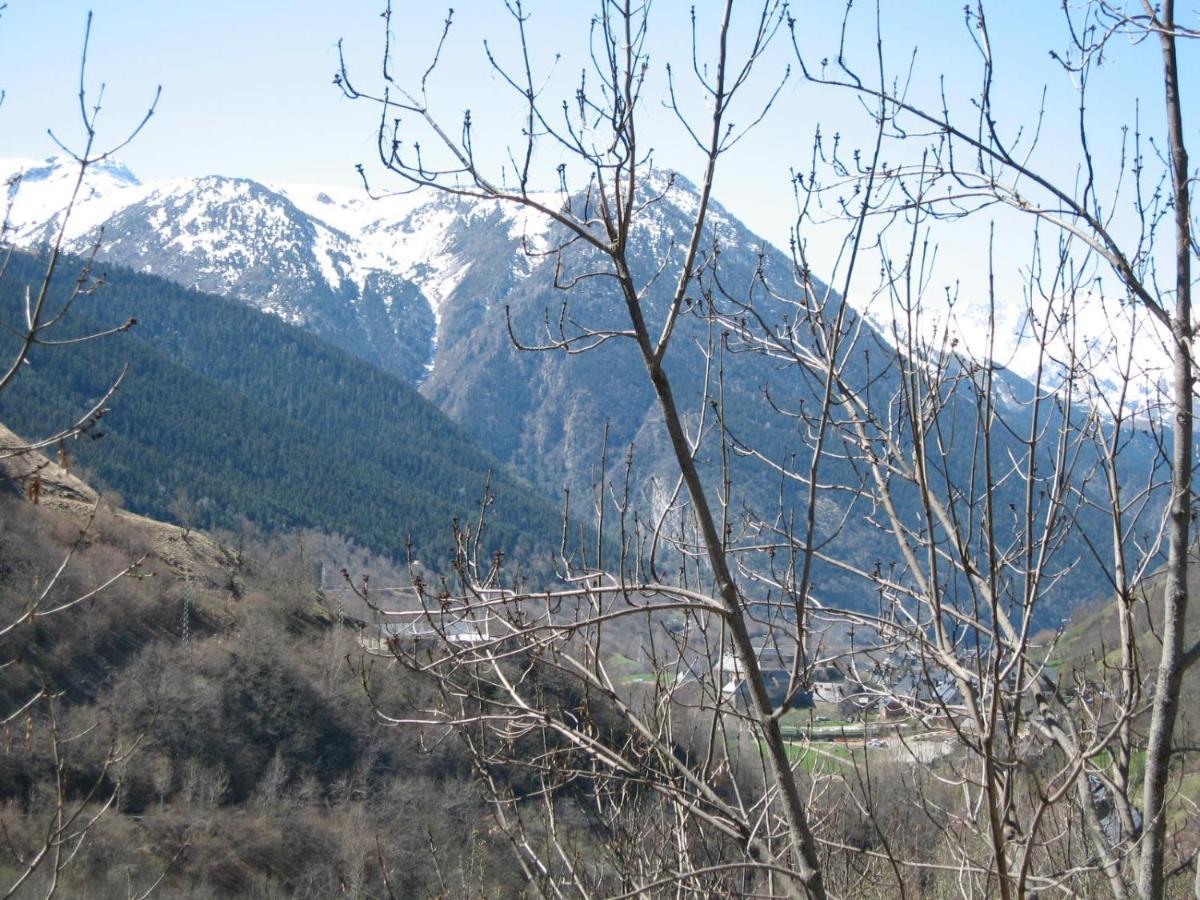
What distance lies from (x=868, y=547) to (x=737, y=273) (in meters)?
91.0

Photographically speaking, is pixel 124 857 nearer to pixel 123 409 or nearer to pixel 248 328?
pixel 123 409

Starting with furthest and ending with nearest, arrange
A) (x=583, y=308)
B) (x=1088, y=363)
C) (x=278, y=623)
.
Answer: (x=583, y=308) → (x=278, y=623) → (x=1088, y=363)

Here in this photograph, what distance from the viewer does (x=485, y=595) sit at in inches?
132

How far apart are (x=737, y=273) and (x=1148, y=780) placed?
616 feet

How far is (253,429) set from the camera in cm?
9638

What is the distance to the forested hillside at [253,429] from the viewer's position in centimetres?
7819

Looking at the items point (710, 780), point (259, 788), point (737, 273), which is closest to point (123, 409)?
point (259, 788)

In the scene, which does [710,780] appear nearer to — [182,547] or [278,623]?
[278,623]

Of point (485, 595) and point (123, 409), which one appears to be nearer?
point (485, 595)

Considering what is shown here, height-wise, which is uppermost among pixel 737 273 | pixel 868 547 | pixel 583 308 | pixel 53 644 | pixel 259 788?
pixel 737 273

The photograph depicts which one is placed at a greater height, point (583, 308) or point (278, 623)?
point (583, 308)

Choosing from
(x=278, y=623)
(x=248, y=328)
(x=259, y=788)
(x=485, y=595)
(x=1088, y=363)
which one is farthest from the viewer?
(x=248, y=328)

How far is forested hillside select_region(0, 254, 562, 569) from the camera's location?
78.2 metres

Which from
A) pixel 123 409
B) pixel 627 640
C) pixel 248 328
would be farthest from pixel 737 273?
pixel 627 640
